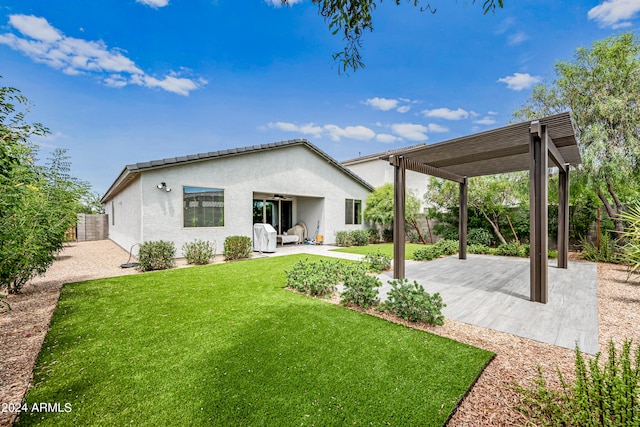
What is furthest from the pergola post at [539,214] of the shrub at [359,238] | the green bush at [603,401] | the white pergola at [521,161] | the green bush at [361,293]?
the shrub at [359,238]

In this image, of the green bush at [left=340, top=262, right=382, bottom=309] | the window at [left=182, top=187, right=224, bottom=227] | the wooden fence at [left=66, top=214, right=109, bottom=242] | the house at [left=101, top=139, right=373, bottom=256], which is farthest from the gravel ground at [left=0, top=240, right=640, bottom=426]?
the wooden fence at [left=66, top=214, right=109, bottom=242]

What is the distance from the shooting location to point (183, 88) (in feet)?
43.7

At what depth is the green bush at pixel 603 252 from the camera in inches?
354

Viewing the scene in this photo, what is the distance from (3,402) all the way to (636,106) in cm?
1517

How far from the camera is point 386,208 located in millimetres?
15219

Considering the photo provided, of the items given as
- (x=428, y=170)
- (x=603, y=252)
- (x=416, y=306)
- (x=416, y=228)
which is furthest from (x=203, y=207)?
(x=603, y=252)

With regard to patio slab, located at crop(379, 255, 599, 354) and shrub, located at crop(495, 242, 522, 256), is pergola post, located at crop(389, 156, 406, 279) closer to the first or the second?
patio slab, located at crop(379, 255, 599, 354)

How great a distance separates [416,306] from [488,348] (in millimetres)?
1007

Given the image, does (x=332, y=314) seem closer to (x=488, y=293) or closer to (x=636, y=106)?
(x=488, y=293)

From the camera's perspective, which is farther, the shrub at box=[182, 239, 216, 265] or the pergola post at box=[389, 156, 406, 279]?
the shrub at box=[182, 239, 216, 265]

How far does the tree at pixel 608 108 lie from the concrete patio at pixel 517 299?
3032 mm

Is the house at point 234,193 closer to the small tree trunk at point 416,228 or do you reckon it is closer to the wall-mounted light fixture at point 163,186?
the wall-mounted light fixture at point 163,186

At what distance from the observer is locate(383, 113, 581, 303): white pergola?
15.9 ft

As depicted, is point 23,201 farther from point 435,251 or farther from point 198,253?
point 435,251
